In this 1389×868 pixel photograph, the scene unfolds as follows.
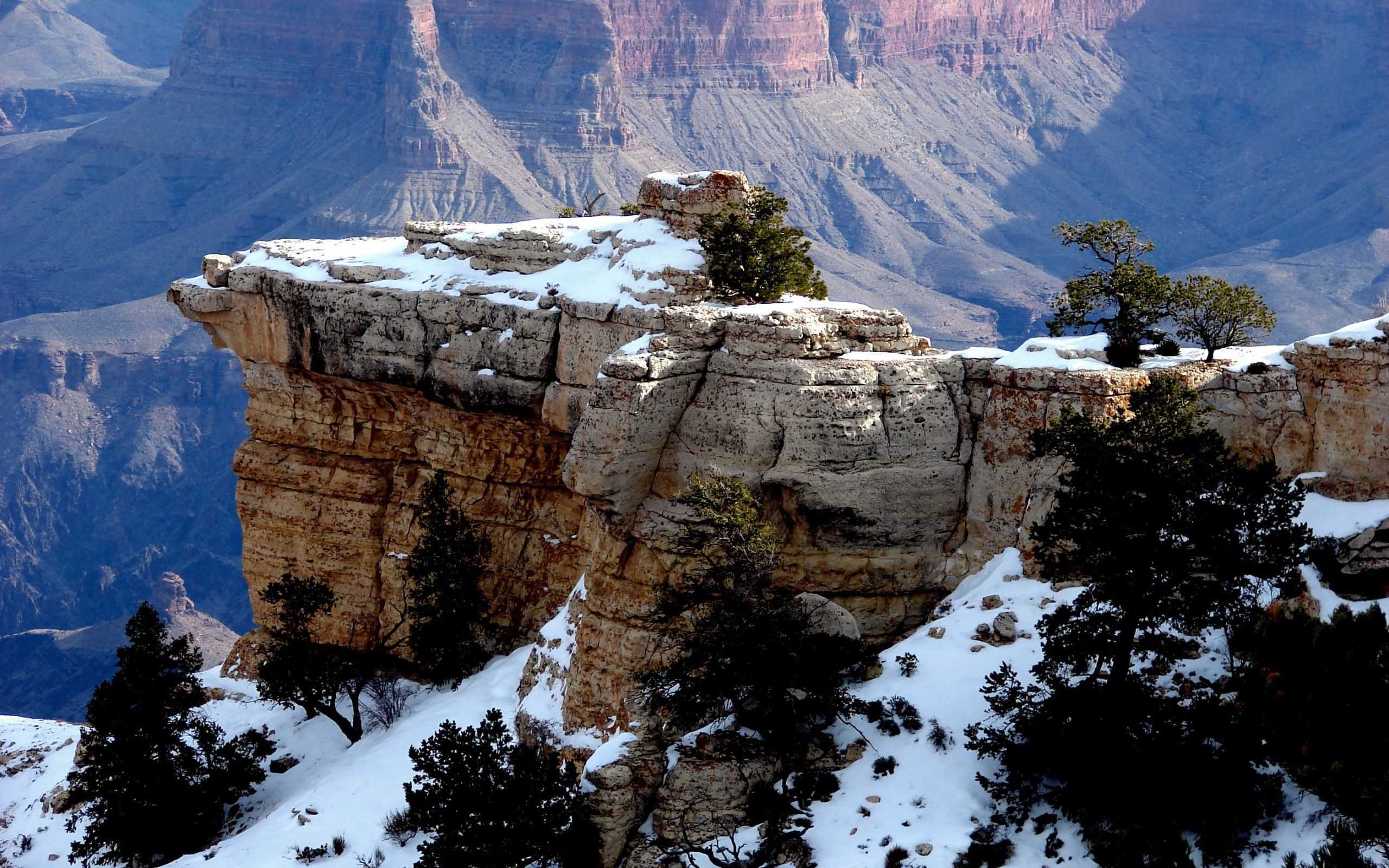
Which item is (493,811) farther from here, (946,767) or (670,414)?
(670,414)

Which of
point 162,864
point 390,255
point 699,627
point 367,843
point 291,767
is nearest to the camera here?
point 699,627

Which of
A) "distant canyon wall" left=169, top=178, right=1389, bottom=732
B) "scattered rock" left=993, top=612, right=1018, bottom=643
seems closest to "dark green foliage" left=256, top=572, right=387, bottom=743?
"distant canyon wall" left=169, top=178, right=1389, bottom=732

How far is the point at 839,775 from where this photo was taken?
3488cm

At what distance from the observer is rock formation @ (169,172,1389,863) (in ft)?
131

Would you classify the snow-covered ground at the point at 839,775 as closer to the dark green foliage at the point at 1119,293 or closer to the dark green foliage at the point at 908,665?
the dark green foliage at the point at 908,665

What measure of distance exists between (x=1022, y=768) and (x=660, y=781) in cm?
845

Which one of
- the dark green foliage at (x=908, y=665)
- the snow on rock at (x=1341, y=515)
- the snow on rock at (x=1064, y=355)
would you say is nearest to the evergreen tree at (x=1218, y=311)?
the snow on rock at (x=1064, y=355)

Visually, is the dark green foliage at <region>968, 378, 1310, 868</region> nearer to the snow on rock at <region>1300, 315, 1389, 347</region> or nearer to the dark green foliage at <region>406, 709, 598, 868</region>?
the snow on rock at <region>1300, 315, 1389, 347</region>

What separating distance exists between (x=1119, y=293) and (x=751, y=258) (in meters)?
10.5

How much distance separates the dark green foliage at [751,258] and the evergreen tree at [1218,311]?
1053 cm

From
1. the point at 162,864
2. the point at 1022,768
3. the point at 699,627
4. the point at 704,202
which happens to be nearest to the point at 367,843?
the point at 162,864

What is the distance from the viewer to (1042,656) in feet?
120

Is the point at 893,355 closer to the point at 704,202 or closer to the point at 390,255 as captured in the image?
the point at 704,202

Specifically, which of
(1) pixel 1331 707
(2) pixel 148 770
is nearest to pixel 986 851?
(1) pixel 1331 707
